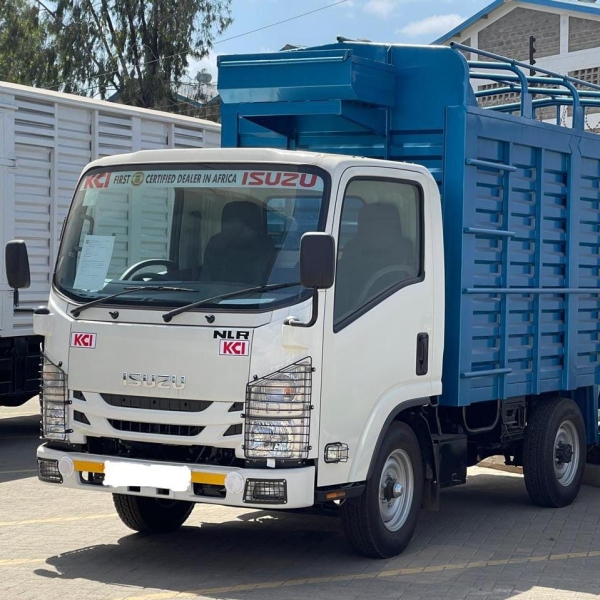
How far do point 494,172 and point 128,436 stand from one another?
3195mm

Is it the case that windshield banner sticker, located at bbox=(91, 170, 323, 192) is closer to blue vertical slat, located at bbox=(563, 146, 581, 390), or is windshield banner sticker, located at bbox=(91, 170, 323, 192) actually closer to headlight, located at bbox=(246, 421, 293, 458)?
headlight, located at bbox=(246, 421, 293, 458)

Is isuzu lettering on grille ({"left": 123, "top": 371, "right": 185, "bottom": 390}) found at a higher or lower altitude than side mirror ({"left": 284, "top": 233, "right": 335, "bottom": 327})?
lower

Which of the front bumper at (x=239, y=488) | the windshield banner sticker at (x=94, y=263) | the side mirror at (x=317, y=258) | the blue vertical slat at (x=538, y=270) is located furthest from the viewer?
the blue vertical slat at (x=538, y=270)

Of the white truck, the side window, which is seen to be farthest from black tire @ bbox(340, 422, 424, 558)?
the white truck

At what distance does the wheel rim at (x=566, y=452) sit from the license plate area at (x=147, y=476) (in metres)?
3.64

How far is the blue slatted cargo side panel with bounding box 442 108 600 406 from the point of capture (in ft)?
26.4

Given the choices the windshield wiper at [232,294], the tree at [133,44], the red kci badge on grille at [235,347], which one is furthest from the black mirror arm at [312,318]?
the tree at [133,44]

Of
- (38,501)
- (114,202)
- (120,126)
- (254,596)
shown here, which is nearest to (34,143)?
(120,126)

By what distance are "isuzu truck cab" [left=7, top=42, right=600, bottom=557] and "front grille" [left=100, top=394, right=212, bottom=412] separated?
0.5 inches

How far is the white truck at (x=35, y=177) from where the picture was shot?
1201cm

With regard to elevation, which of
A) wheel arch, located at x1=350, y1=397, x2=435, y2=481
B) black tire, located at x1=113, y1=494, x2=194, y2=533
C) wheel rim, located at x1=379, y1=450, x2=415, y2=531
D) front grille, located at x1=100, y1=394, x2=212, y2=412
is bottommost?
black tire, located at x1=113, y1=494, x2=194, y2=533

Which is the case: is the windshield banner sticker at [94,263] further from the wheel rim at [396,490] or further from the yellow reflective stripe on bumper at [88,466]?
the wheel rim at [396,490]

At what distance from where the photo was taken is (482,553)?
7.75 metres

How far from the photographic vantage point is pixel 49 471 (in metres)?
7.14
